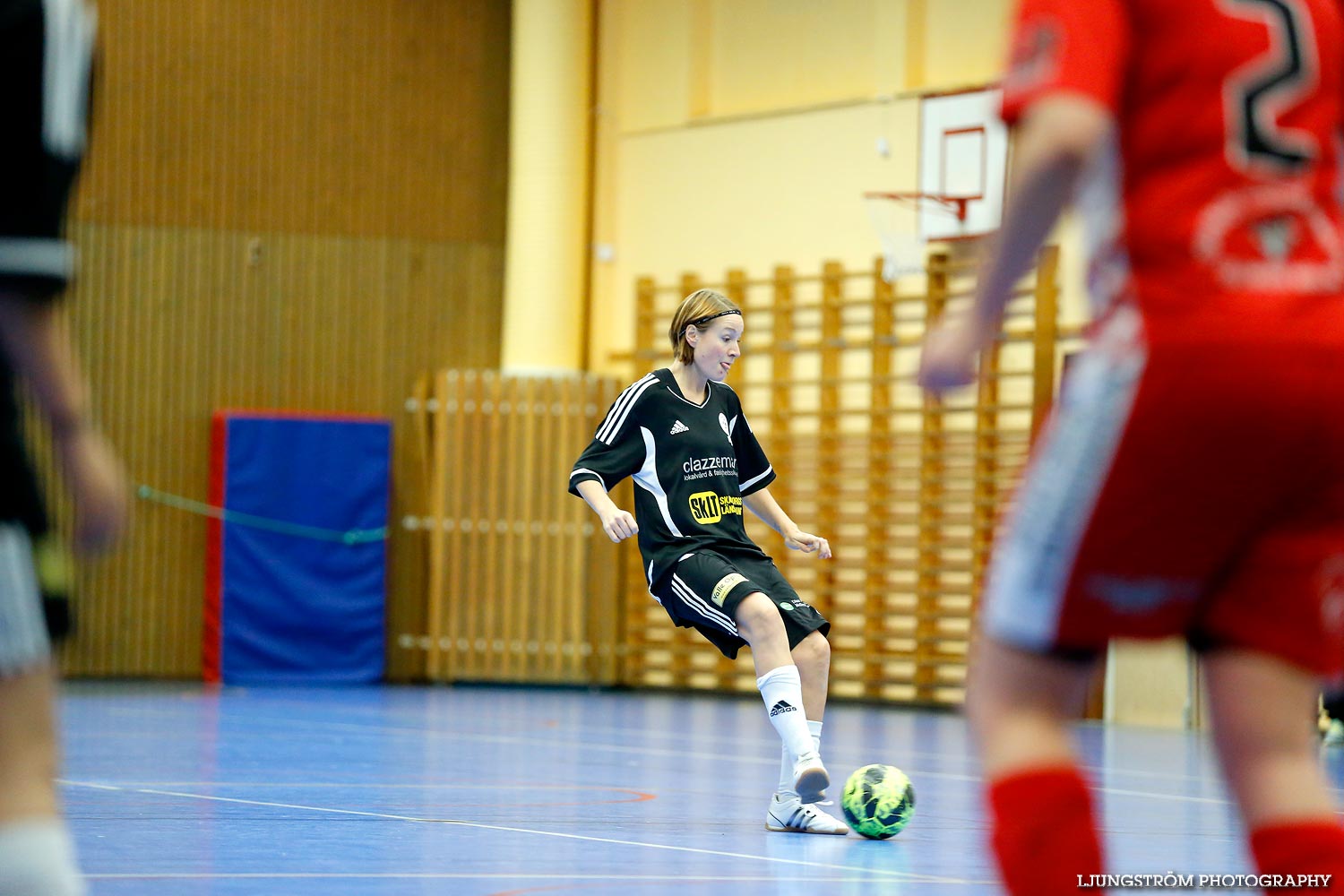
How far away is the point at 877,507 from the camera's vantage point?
42.4 ft

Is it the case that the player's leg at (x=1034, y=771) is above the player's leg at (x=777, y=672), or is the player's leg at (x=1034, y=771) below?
→ above

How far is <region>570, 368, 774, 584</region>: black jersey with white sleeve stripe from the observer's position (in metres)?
5.75

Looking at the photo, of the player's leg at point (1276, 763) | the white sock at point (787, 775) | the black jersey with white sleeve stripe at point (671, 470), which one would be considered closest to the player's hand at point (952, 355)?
the player's leg at point (1276, 763)

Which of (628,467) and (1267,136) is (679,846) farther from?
(1267,136)

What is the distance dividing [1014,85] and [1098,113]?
0.36ft

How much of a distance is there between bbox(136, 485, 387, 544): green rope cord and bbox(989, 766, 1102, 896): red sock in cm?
1232

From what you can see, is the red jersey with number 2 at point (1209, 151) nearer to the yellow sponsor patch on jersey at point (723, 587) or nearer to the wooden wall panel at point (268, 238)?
the yellow sponsor patch on jersey at point (723, 587)

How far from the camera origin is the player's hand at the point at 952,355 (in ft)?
6.33

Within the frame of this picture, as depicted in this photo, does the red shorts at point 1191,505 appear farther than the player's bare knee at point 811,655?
Answer: No

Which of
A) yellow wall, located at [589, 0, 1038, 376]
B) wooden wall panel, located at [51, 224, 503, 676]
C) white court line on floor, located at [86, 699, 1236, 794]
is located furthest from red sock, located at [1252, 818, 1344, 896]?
wooden wall panel, located at [51, 224, 503, 676]

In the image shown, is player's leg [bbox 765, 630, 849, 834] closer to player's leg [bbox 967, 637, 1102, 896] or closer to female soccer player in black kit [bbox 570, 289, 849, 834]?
female soccer player in black kit [bbox 570, 289, 849, 834]

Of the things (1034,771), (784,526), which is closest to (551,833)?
(784,526)

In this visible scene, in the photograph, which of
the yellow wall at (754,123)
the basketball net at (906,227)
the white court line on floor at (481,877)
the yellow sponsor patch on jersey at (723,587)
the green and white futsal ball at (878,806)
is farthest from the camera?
the yellow wall at (754,123)

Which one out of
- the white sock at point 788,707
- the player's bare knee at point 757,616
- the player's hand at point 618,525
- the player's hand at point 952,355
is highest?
the player's hand at point 952,355
